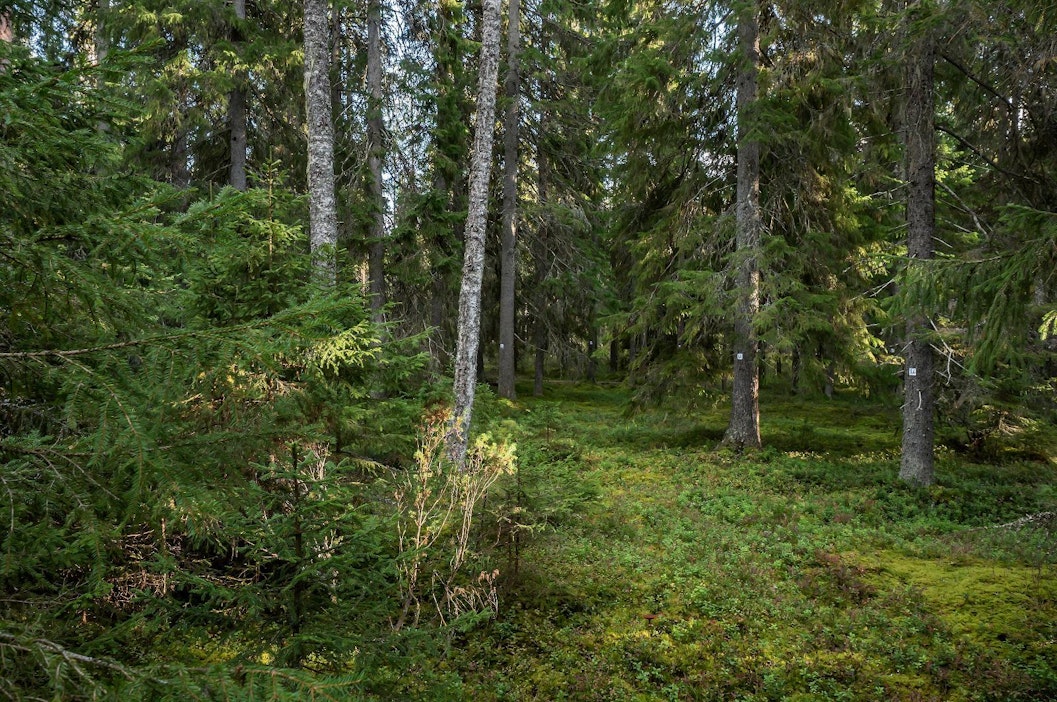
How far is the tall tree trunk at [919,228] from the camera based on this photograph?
9672 millimetres

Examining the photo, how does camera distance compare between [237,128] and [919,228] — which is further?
[237,128]

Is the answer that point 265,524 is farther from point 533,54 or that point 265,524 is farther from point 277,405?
point 533,54

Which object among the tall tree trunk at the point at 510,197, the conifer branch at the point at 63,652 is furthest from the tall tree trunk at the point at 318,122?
the tall tree trunk at the point at 510,197

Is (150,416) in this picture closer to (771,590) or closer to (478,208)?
(771,590)

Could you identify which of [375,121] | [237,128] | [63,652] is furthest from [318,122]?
[237,128]

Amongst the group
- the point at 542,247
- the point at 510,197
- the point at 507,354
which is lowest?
the point at 507,354

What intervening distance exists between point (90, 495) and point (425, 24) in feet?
47.7

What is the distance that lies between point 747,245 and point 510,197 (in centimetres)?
853

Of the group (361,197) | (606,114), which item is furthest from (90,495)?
(606,114)

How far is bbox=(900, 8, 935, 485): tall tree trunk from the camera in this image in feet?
31.7

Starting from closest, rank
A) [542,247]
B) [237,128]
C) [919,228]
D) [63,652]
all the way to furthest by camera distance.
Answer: [63,652]
[919,228]
[237,128]
[542,247]

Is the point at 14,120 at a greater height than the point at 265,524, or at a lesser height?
greater

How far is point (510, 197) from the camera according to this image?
18.2 metres

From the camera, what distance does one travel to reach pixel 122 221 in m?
2.08
